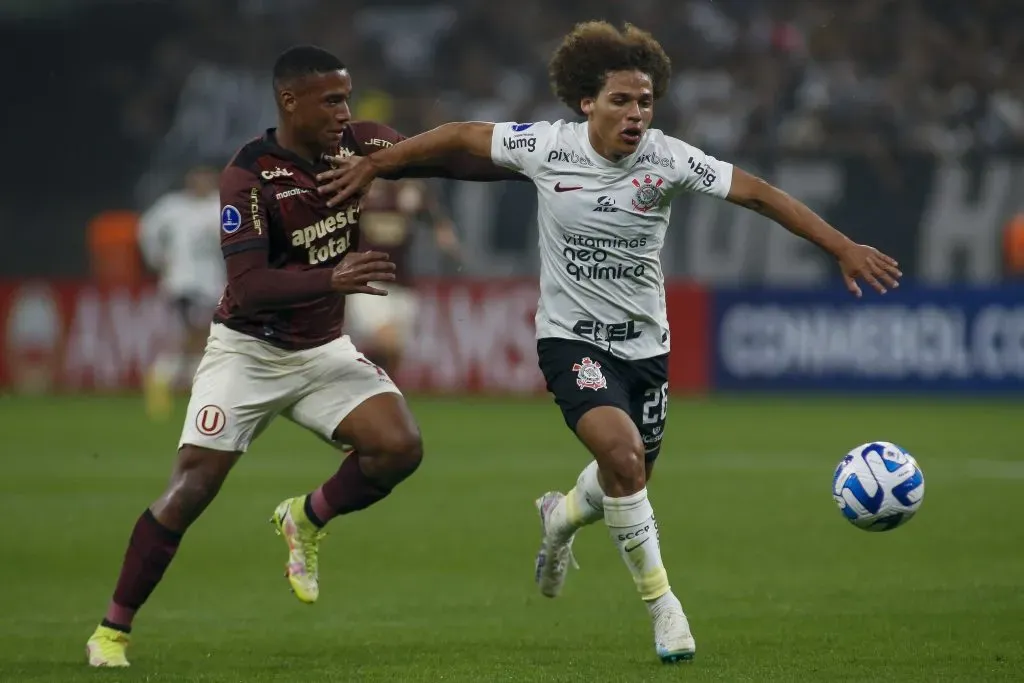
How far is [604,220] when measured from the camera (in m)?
6.54

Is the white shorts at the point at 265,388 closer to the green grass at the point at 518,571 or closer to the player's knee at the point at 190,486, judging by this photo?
the player's knee at the point at 190,486

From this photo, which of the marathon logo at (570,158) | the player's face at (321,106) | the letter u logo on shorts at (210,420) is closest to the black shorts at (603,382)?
the marathon logo at (570,158)

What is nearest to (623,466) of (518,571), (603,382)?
(603,382)

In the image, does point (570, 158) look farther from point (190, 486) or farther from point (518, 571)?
point (518, 571)

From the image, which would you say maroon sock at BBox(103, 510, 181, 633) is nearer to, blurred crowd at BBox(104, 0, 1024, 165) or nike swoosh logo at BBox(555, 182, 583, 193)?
nike swoosh logo at BBox(555, 182, 583, 193)

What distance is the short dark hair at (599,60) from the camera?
21.4ft

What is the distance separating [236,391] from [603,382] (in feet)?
4.94

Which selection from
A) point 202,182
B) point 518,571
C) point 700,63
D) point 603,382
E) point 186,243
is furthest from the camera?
point 700,63

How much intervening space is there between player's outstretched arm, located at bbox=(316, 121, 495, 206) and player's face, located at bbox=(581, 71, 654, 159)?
0.51 m

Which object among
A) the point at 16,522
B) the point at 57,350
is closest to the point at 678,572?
the point at 16,522

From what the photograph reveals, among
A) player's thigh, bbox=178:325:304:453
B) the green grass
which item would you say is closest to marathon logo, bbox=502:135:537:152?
player's thigh, bbox=178:325:304:453

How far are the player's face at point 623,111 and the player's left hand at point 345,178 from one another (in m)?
0.94

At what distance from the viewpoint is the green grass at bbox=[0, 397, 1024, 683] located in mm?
6305

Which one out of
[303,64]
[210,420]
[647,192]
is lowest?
[210,420]
